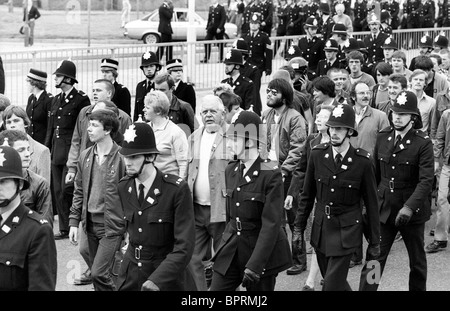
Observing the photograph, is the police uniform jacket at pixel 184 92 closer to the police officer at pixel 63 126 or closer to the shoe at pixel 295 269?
the police officer at pixel 63 126

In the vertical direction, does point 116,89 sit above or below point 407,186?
above

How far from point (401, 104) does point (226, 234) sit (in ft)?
7.94

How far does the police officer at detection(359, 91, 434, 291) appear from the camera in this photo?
916 cm

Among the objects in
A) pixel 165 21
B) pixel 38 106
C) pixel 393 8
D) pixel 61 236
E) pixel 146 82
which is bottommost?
pixel 61 236

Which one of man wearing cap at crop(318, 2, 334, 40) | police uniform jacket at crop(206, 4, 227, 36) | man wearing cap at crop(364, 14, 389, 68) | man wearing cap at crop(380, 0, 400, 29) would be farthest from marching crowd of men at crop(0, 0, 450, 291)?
man wearing cap at crop(380, 0, 400, 29)

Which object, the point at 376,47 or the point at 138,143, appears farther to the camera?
the point at 376,47

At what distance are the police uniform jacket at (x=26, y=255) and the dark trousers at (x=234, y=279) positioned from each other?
1.78 metres

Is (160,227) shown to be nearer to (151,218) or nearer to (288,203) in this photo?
(151,218)

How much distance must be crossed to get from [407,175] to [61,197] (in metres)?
4.42

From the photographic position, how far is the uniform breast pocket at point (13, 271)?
20.8 ft

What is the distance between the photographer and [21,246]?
635 cm

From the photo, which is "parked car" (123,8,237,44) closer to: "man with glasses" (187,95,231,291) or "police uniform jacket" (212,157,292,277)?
"man with glasses" (187,95,231,291)

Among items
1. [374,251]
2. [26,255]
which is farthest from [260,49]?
[26,255]

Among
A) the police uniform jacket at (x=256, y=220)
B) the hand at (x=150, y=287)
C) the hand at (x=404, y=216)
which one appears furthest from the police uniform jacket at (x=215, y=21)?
the hand at (x=150, y=287)
